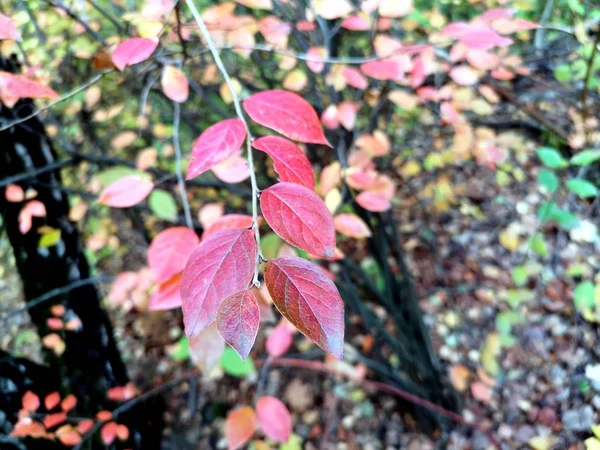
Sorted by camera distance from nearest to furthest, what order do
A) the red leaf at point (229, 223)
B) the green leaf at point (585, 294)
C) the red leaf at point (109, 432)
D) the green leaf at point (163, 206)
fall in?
the red leaf at point (229, 223) < the green leaf at point (163, 206) < the green leaf at point (585, 294) < the red leaf at point (109, 432)

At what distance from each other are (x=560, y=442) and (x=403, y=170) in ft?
6.86

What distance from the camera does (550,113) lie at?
2908 millimetres

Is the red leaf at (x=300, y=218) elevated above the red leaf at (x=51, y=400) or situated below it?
above

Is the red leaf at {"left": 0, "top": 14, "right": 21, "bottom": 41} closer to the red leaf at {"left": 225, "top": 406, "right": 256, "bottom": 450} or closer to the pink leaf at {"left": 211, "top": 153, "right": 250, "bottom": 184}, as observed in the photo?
the pink leaf at {"left": 211, "top": 153, "right": 250, "bottom": 184}

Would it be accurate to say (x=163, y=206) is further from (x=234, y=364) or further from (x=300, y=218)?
(x=300, y=218)

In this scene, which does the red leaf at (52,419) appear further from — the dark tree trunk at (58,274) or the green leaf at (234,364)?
the green leaf at (234,364)

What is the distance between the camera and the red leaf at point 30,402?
63.3 inches

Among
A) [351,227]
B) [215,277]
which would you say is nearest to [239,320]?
[215,277]

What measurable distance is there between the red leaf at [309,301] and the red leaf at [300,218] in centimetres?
4

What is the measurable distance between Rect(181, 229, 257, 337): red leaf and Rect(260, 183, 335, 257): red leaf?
0.14 ft

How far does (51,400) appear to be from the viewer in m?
1.70

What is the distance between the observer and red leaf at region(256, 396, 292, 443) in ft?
5.06

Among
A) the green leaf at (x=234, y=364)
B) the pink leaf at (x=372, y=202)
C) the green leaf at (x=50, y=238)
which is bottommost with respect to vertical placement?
the green leaf at (x=234, y=364)

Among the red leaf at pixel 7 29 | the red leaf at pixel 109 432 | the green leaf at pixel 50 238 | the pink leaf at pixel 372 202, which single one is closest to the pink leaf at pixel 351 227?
the pink leaf at pixel 372 202
